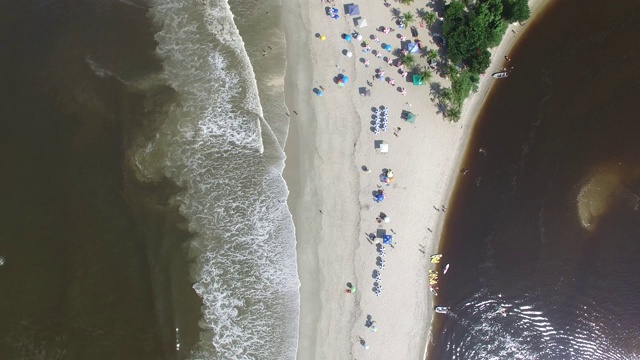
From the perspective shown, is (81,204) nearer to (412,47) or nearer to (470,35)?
(412,47)

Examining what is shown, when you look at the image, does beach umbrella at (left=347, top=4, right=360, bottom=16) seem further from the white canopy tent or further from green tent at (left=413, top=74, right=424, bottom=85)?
green tent at (left=413, top=74, right=424, bottom=85)

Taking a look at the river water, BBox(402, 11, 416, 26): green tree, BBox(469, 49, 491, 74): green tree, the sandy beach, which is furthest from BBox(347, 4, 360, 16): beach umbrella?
the river water

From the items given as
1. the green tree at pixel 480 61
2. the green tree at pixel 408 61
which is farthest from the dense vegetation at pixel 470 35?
the green tree at pixel 408 61

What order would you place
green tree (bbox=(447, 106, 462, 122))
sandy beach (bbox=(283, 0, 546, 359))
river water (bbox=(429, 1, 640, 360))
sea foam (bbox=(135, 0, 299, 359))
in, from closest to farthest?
sea foam (bbox=(135, 0, 299, 359))
sandy beach (bbox=(283, 0, 546, 359))
green tree (bbox=(447, 106, 462, 122))
river water (bbox=(429, 1, 640, 360))

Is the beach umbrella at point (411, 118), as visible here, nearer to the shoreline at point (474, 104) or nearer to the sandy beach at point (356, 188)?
the sandy beach at point (356, 188)

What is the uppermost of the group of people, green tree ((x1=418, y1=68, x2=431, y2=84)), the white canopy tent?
the white canopy tent

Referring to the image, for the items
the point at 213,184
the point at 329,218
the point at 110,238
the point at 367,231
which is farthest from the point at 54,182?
the point at 367,231

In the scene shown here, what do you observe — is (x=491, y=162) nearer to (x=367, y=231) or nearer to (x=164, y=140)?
(x=367, y=231)
